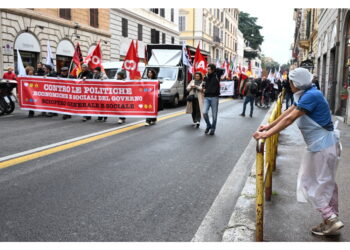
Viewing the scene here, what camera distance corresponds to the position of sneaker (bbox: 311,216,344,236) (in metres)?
3.44

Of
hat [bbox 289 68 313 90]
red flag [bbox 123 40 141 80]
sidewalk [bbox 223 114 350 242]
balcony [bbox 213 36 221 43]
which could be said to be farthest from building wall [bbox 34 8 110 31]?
balcony [bbox 213 36 221 43]

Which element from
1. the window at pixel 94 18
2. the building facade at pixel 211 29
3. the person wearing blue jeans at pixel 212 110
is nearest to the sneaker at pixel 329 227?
the person wearing blue jeans at pixel 212 110

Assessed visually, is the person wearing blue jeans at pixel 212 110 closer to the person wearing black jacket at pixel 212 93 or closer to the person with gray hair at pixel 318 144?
the person wearing black jacket at pixel 212 93

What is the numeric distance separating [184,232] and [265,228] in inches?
30.1

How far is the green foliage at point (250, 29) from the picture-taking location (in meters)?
91.3

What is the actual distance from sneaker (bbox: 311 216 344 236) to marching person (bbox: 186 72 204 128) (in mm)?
7517

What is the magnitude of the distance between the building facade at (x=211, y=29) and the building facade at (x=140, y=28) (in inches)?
341

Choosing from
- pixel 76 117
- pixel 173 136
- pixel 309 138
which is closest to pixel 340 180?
pixel 309 138

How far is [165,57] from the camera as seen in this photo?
18484mm

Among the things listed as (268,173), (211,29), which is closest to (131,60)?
(268,173)

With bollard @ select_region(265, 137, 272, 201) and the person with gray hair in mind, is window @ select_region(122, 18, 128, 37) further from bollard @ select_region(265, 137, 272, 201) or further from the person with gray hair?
the person with gray hair

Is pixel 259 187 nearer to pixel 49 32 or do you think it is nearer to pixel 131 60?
pixel 131 60

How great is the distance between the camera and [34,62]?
876 inches

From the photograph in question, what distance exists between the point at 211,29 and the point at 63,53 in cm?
3880
